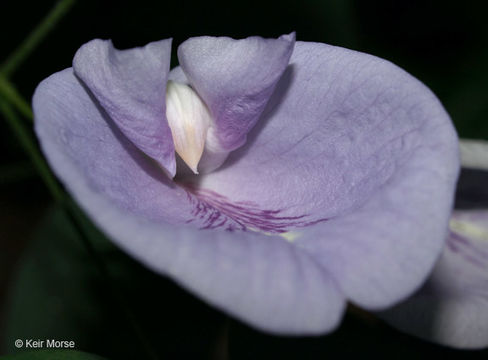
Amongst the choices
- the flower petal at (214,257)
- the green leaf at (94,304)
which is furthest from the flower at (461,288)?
the green leaf at (94,304)

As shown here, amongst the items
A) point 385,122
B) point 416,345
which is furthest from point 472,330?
point 385,122

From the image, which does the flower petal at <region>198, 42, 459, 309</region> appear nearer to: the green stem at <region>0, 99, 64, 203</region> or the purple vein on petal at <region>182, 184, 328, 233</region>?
the purple vein on petal at <region>182, 184, 328, 233</region>

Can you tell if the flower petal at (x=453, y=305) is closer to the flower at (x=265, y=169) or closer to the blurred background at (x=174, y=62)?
the flower at (x=265, y=169)

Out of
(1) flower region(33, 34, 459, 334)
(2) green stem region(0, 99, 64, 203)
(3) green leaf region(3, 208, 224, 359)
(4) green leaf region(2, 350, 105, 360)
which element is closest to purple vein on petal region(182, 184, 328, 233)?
(1) flower region(33, 34, 459, 334)

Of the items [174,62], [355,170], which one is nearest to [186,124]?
[355,170]

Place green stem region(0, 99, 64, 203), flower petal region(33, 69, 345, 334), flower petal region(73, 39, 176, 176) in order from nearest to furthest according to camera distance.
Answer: flower petal region(33, 69, 345, 334) < flower petal region(73, 39, 176, 176) < green stem region(0, 99, 64, 203)

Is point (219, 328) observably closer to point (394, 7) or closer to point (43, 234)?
point (43, 234)
